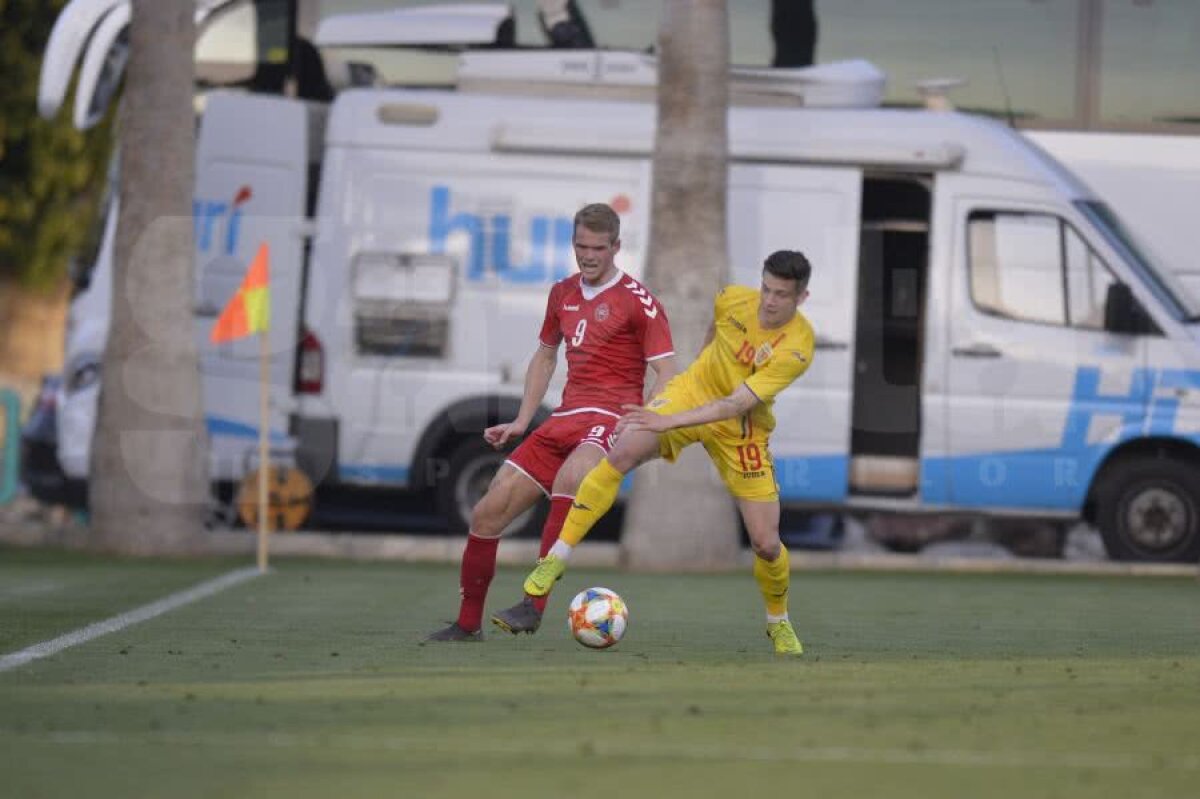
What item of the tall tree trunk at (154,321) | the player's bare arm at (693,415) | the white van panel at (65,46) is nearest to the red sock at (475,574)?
the player's bare arm at (693,415)

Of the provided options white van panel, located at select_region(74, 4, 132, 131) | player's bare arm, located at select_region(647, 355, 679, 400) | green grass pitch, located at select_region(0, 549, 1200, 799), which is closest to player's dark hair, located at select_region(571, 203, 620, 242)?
player's bare arm, located at select_region(647, 355, 679, 400)

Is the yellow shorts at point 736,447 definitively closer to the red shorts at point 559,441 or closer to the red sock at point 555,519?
the red shorts at point 559,441

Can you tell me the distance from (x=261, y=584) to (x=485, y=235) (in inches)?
194

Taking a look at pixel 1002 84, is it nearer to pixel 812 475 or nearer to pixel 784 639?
pixel 812 475

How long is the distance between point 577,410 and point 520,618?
971 millimetres

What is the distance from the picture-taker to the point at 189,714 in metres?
8.60

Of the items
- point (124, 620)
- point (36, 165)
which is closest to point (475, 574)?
point (124, 620)

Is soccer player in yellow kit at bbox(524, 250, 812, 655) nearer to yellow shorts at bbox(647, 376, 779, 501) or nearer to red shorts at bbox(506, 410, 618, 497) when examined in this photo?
yellow shorts at bbox(647, 376, 779, 501)

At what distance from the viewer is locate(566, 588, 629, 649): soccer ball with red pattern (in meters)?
11.2

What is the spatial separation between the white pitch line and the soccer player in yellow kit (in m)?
1.95

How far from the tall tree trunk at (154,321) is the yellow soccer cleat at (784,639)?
30.6ft

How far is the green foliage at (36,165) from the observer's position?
97.5 ft

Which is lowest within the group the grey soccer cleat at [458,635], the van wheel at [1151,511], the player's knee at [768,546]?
the grey soccer cleat at [458,635]

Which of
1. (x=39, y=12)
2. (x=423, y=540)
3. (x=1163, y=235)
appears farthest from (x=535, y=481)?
(x=39, y=12)
